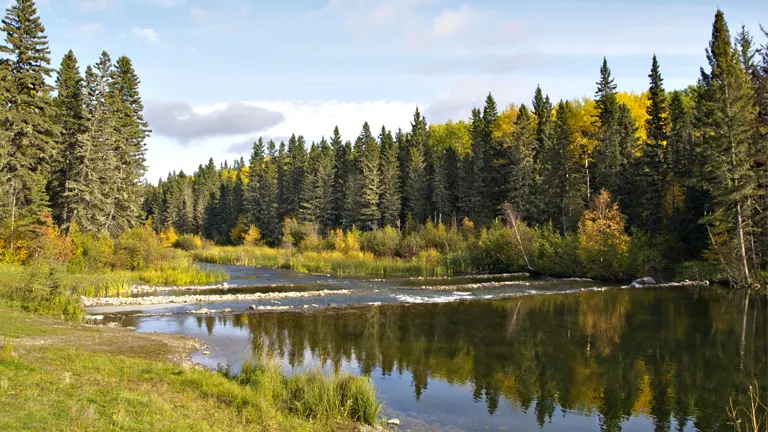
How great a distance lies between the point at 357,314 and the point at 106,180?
1236 inches

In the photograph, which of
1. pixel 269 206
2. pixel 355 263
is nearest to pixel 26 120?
pixel 355 263

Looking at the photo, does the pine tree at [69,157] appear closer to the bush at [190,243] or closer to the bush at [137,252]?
the bush at [137,252]

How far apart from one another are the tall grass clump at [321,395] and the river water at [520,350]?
0.87 metres

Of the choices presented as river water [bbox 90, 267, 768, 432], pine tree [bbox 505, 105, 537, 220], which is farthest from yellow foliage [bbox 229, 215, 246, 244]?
river water [bbox 90, 267, 768, 432]

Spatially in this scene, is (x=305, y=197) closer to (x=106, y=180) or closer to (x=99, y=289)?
(x=106, y=180)

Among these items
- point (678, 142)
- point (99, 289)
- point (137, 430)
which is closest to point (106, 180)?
point (99, 289)

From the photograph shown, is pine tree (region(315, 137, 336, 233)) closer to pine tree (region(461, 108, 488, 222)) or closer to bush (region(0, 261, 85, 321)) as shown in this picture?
pine tree (region(461, 108, 488, 222))

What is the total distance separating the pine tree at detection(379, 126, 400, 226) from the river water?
136 ft

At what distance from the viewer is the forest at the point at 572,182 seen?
116ft

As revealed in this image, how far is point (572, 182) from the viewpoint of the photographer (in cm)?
5331

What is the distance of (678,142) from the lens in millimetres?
48281

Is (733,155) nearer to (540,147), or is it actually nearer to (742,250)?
(742,250)

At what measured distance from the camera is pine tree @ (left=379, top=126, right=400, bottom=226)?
73625 millimetres

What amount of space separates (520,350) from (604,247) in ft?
90.9
